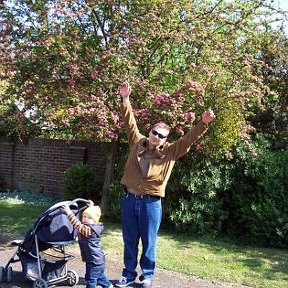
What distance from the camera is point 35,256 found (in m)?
5.20

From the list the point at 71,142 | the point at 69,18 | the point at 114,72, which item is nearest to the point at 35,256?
the point at 114,72

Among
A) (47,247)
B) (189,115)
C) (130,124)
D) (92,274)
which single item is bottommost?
(92,274)

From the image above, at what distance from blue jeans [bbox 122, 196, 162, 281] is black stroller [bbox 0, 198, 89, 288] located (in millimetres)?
533

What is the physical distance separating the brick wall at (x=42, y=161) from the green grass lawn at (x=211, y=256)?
281 cm

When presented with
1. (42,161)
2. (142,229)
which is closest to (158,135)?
(142,229)

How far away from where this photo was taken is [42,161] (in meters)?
12.8

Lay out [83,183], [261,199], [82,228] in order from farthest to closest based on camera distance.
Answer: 1. [83,183]
2. [261,199]
3. [82,228]

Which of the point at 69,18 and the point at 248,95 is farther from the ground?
the point at 69,18

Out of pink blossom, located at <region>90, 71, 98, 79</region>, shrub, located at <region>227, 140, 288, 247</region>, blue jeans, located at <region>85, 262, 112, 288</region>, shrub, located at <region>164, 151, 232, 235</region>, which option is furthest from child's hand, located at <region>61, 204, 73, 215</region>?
shrub, located at <region>227, 140, 288, 247</region>

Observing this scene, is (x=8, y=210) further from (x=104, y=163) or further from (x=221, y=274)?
(x=221, y=274)

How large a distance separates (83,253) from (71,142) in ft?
23.8

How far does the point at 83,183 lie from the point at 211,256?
4.46 metres

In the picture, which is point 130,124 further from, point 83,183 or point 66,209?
point 83,183

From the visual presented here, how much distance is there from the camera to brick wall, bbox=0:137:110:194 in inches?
457
